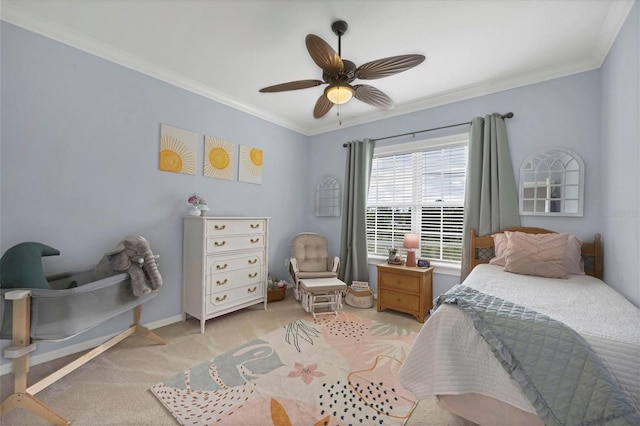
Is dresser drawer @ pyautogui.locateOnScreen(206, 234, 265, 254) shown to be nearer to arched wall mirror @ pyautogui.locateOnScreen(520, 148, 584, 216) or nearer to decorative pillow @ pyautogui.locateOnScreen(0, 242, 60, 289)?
decorative pillow @ pyautogui.locateOnScreen(0, 242, 60, 289)

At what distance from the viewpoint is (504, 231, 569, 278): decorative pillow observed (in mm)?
2145

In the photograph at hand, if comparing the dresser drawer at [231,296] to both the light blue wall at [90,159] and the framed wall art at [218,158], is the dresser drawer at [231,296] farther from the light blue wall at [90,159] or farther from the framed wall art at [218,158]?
the framed wall art at [218,158]

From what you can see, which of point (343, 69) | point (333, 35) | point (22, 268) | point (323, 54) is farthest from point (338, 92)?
point (22, 268)

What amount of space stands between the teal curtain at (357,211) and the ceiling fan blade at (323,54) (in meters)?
2.01

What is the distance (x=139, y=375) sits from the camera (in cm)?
191

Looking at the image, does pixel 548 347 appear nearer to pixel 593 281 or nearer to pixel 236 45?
pixel 593 281

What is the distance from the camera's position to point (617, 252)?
6.41 ft

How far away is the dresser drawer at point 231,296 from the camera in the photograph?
2.74 meters

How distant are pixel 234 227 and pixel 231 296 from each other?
82 cm

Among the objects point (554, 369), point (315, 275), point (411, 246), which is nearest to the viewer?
point (554, 369)

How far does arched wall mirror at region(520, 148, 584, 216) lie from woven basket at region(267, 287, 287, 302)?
124 inches

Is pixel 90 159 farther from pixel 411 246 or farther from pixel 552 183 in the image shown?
pixel 552 183

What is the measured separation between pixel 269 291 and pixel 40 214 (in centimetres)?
245

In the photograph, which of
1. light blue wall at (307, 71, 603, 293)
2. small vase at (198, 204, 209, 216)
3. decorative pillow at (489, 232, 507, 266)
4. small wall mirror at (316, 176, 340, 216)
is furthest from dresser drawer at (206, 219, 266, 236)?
decorative pillow at (489, 232, 507, 266)
